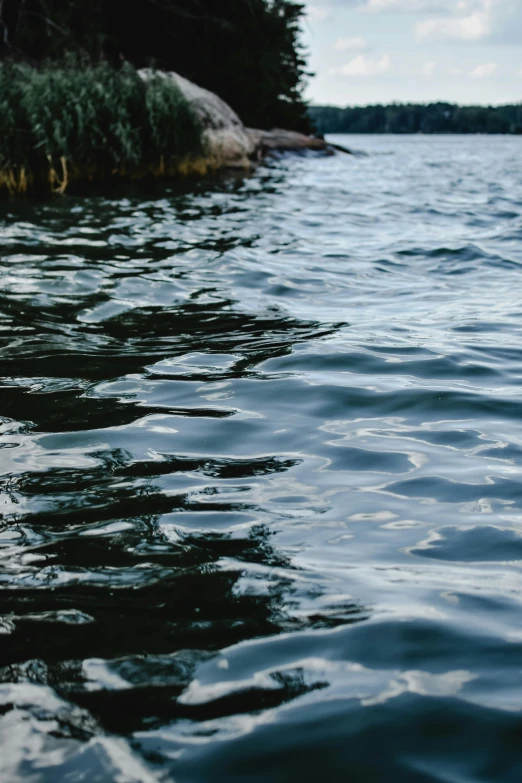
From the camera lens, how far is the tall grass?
10305 millimetres

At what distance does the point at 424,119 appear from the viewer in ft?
302

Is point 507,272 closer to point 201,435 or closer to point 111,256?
point 111,256

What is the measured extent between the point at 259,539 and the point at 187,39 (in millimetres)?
22511

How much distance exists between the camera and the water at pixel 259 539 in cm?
134

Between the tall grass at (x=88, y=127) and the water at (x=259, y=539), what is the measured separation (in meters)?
6.13

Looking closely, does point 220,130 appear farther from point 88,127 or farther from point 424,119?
point 424,119

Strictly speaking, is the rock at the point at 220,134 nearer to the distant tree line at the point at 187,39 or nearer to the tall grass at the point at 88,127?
the tall grass at the point at 88,127

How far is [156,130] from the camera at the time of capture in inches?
481

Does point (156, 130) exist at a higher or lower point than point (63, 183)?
higher

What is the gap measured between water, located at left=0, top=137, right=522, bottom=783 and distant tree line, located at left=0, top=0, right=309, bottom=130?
15.0 meters

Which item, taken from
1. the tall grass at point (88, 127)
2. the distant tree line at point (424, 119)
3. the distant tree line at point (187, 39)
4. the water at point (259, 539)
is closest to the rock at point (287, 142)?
the distant tree line at point (187, 39)

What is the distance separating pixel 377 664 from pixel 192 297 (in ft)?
12.6

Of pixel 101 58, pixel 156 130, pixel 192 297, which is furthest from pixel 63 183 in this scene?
pixel 101 58

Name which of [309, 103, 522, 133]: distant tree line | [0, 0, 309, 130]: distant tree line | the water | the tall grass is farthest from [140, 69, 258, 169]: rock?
[309, 103, 522, 133]: distant tree line
